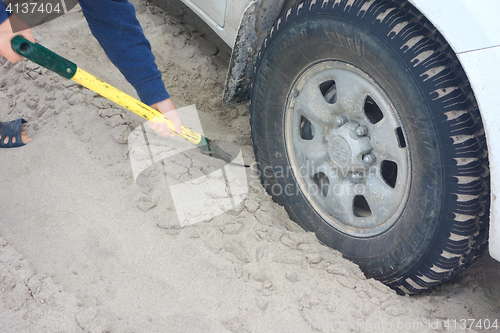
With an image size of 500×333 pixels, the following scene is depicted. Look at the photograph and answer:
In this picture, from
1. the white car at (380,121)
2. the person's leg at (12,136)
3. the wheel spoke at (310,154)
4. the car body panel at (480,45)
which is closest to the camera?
the car body panel at (480,45)

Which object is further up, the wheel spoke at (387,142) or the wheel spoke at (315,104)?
the wheel spoke at (387,142)

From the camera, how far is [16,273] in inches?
61.0

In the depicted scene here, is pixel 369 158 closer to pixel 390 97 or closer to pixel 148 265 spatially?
pixel 390 97

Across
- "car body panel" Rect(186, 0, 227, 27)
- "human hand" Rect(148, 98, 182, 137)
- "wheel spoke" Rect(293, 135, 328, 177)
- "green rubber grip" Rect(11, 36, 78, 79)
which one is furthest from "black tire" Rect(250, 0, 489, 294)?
"green rubber grip" Rect(11, 36, 78, 79)

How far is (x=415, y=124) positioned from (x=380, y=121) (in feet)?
0.58

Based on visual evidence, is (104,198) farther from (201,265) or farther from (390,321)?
(390,321)

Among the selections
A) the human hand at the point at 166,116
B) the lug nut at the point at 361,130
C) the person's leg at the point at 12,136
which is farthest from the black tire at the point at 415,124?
the person's leg at the point at 12,136

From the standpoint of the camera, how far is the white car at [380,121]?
Answer: 120 centimetres

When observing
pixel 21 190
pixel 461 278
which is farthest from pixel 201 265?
pixel 461 278

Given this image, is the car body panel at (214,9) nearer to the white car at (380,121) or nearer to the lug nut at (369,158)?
the white car at (380,121)

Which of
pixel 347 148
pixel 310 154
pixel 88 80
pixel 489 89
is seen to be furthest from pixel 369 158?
pixel 88 80

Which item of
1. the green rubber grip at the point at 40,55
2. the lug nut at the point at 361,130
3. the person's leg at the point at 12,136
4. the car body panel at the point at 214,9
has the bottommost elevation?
the person's leg at the point at 12,136

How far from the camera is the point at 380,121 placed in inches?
58.5

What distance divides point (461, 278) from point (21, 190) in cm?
218
